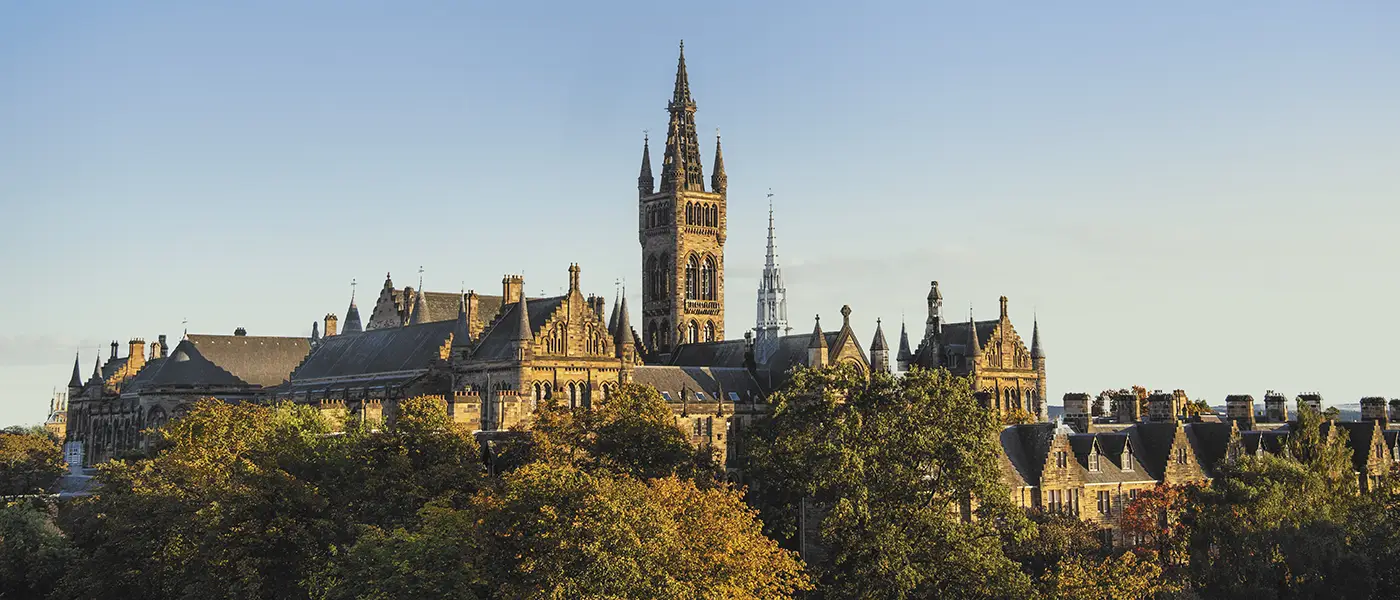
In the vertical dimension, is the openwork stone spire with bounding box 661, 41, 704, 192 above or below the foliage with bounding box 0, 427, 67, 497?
above

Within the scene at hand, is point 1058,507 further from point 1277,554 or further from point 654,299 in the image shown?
point 654,299

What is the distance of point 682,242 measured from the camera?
16775cm

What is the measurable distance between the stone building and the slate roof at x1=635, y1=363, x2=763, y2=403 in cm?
2002

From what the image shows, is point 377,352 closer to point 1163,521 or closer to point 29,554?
point 29,554

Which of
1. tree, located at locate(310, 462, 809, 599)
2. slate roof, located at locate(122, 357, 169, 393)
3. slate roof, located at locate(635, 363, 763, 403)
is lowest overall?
tree, located at locate(310, 462, 809, 599)

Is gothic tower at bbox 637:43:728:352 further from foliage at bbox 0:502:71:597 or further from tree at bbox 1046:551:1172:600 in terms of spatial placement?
tree at bbox 1046:551:1172:600

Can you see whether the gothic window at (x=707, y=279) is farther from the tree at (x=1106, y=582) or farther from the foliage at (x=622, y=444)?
the tree at (x=1106, y=582)

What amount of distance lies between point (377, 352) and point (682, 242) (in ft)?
138

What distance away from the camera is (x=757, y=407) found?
126 meters

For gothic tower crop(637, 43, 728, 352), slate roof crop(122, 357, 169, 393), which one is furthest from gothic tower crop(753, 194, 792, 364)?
slate roof crop(122, 357, 169, 393)

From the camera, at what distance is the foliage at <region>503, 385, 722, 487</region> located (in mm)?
84500

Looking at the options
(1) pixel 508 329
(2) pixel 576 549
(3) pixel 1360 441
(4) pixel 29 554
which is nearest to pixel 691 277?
(1) pixel 508 329

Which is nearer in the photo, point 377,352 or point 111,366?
point 377,352

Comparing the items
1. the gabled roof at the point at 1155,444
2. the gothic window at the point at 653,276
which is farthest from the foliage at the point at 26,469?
the gabled roof at the point at 1155,444
